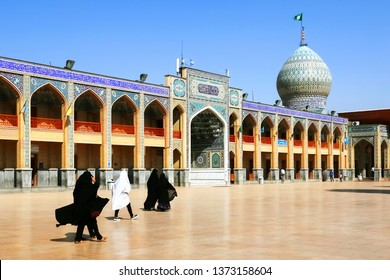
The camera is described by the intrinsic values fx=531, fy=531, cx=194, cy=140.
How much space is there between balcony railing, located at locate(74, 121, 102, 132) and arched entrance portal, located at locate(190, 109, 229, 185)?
9.74 meters

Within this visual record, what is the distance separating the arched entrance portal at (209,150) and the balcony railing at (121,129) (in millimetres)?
7092

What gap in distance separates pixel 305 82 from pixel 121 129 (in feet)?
91.0

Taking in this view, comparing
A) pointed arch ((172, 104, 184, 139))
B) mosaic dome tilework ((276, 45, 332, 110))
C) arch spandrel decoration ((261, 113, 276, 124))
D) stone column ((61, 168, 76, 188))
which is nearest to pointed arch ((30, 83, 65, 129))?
stone column ((61, 168, 76, 188))

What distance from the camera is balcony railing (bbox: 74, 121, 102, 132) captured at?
31.5 meters

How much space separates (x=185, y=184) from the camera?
37.4 metres

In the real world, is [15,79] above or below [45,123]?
above

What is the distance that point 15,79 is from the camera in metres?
27.6

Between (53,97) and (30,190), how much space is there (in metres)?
6.50

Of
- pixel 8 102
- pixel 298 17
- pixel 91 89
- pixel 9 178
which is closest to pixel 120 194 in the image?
pixel 9 178

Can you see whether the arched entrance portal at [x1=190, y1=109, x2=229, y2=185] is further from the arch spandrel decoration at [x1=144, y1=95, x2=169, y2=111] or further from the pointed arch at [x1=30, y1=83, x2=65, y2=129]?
the pointed arch at [x1=30, y1=83, x2=65, y2=129]

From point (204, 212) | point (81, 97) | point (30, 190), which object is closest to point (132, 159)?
point (81, 97)

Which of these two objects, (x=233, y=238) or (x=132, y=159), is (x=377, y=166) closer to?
(x=132, y=159)

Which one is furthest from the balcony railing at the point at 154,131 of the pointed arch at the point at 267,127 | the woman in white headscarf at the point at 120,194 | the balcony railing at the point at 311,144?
the woman in white headscarf at the point at 120,194

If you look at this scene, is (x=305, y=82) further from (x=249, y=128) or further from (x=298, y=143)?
(x=249, y=128)
